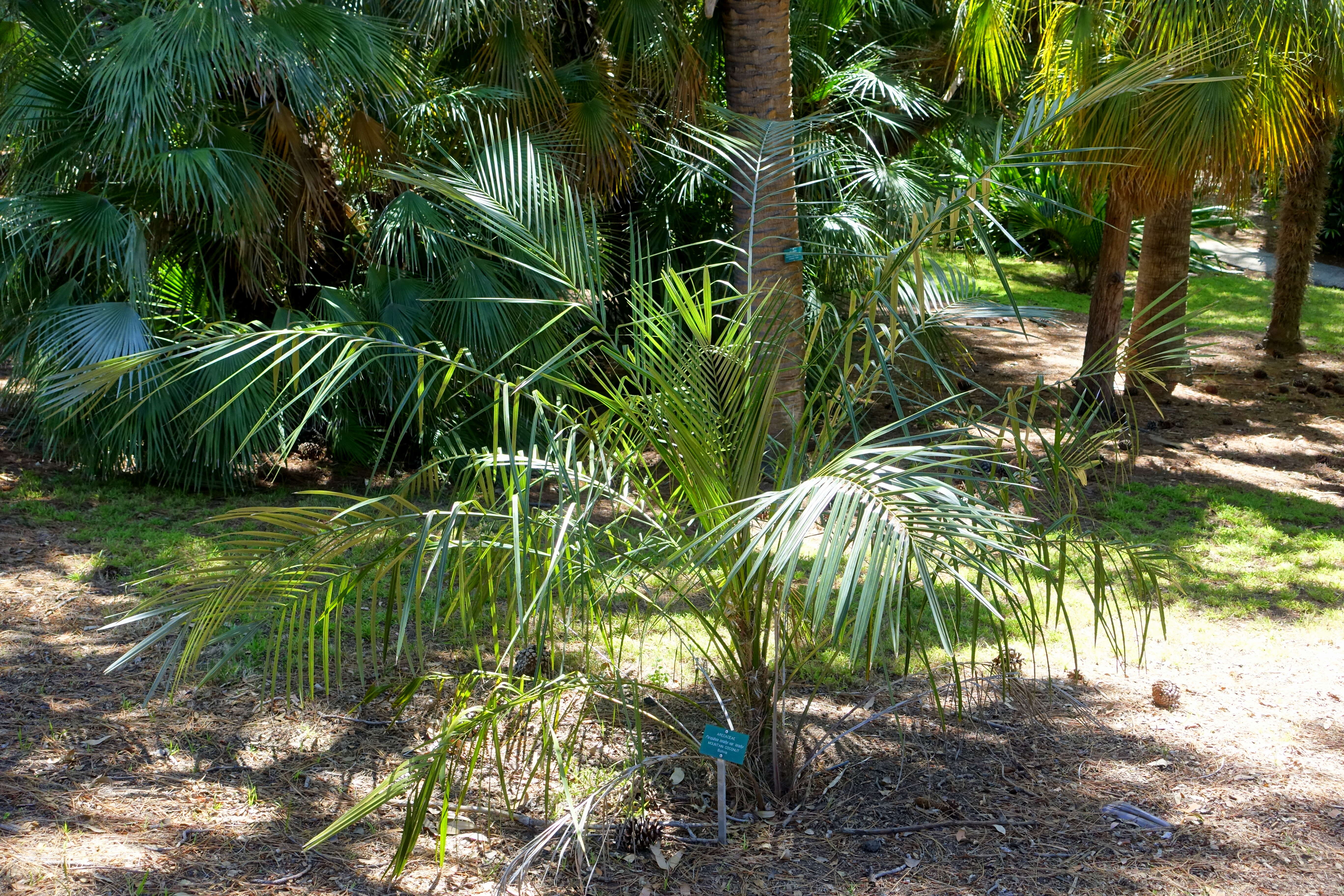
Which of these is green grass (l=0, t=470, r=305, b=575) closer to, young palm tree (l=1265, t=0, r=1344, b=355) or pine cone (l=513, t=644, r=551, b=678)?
pine cone (l=513, t=644, r=551, b=678)

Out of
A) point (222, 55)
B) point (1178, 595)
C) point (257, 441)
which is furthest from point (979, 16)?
point (257, 441)

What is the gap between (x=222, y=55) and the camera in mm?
5359

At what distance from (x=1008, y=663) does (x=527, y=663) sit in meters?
1.58

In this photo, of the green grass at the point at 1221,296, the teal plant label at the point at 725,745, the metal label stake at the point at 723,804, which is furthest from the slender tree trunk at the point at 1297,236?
the teal plant label at the point at 725,745

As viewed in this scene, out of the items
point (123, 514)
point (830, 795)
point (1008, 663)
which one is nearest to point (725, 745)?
point (830, 795)

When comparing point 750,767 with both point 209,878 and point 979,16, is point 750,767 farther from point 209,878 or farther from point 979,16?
point 979,16

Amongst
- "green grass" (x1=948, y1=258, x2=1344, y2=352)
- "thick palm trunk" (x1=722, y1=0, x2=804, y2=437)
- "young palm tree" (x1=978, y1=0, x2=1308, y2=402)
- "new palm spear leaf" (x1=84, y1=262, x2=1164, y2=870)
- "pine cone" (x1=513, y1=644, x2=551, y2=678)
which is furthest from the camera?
"green grass" (x1=948, y1=258, x2=1344, y2=352)

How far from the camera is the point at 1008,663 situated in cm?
315

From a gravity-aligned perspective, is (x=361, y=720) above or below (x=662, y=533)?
below

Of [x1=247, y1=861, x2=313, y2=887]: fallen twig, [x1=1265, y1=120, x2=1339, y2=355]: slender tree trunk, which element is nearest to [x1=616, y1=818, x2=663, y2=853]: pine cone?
[x1=247, y1=861, x2=313, y2=887]: fallen twig

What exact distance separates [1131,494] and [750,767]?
4.36m

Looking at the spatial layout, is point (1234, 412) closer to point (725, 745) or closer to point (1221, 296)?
point (1221, 296)

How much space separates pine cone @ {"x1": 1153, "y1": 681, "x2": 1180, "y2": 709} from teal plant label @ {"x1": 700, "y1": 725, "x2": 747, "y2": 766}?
6.65 feet

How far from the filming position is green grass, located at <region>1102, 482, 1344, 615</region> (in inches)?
211
